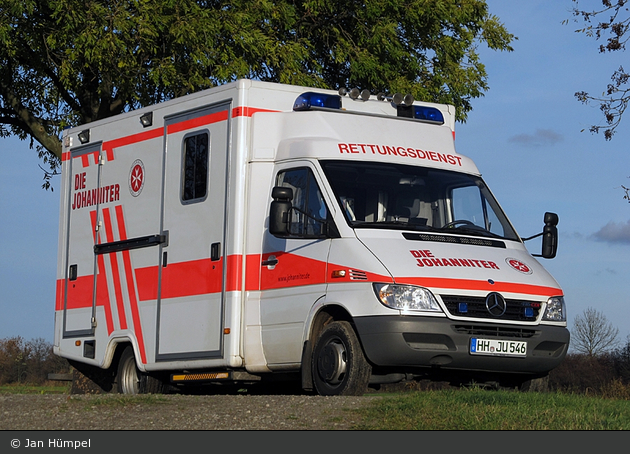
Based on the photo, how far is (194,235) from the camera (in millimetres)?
11547

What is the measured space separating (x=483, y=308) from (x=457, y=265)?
456 millimetres

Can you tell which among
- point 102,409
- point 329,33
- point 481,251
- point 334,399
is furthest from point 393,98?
point 329,33

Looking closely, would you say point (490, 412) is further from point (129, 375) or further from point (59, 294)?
point (59, 294)

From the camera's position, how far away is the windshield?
408 inches

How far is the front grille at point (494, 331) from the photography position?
31.3 ft

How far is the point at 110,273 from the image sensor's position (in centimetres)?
1292

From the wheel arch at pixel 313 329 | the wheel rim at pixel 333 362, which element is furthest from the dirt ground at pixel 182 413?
the wheel arch at pixel 313 329

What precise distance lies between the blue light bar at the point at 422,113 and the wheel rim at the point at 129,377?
174 inches

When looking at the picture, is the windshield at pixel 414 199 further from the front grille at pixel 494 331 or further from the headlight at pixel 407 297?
the front grille at pixel 494 331

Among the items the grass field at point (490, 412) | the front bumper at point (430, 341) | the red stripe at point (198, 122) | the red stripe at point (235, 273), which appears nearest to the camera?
the grass field at point (490, 412)

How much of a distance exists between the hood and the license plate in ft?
1.42

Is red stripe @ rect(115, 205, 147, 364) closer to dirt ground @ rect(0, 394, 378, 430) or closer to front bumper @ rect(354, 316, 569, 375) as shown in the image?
dirt ground @ rect(0, 394, 378, 430)

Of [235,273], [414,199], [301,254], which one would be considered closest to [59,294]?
[235,273]

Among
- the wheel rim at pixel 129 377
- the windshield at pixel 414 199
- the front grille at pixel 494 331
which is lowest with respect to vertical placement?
the wheel rim at pixel 129 377
